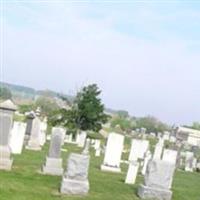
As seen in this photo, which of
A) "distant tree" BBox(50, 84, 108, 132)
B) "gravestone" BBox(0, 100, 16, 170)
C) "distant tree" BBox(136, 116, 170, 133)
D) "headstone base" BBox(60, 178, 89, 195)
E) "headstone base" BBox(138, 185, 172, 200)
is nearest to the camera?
"headstone base" BBox(60, 178, 89, 195)

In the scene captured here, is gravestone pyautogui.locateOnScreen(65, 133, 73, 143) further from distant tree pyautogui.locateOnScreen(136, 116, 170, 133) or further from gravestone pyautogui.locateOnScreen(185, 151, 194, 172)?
distant tree pyautogui.locateOnScreen(136, 116, 170, 133)

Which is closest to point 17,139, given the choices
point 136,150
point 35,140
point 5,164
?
point 35,140

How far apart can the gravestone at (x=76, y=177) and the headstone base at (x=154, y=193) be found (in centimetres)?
159

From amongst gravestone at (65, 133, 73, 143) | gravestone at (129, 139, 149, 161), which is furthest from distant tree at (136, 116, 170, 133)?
gravestone at (129, 139, 149, 161)

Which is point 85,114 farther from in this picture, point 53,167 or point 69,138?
point 53,167

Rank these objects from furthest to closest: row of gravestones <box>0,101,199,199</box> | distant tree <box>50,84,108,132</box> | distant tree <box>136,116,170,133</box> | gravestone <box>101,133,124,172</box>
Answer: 1. distant tree <box>136,116,170,133</box>
2. distant tree <box>50,84,108,132</box>
3. gravestone <box>101,133,124,172</box>
4. row of gravestones <box>0,101,199,199</box>

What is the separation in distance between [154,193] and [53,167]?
3.80 metres

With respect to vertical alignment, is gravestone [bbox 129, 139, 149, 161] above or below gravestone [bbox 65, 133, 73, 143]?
above

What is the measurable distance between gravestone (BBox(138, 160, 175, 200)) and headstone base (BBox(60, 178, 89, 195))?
1.67 m

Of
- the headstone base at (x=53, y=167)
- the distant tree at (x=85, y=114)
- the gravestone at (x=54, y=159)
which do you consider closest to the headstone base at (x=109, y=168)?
the gravestone at (x=54, y=159)

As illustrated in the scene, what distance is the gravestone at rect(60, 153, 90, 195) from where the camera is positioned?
13484mm

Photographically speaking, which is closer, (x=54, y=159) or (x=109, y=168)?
(x=54, y=159)

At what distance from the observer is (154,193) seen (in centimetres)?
1435

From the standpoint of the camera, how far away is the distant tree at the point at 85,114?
45806mm
